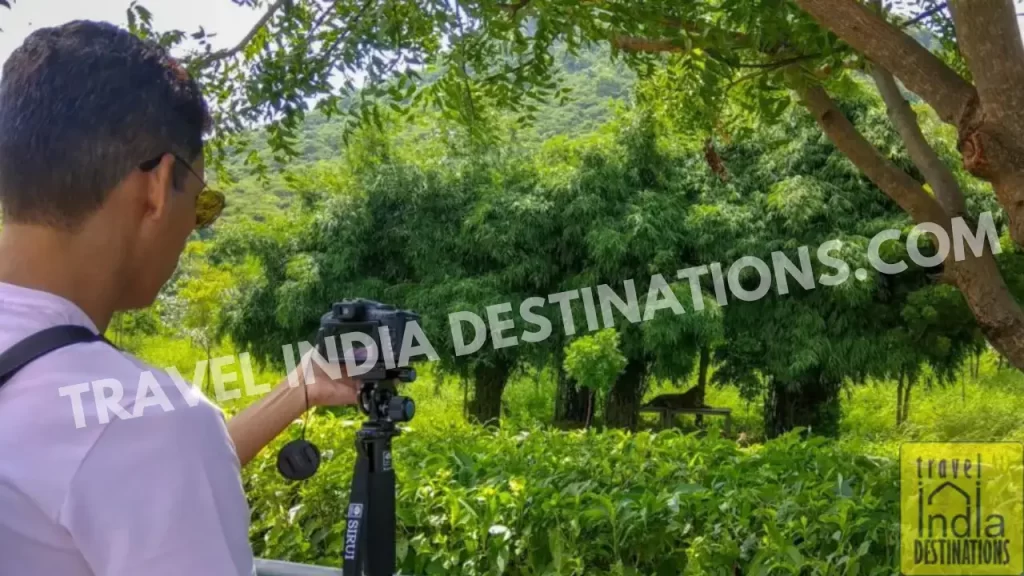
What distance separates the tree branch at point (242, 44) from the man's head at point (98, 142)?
5.65ft

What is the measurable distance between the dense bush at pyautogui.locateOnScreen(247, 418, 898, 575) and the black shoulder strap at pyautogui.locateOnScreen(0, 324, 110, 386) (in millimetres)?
1105

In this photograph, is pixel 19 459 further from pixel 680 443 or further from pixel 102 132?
pixel 680 443

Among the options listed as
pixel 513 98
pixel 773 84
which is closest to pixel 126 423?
pixel 773 84

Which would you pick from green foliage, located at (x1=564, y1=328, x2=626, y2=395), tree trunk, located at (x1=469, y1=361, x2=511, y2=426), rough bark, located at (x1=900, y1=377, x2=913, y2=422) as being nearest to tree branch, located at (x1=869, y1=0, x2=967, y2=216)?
green foliage, located at (x1=564, y1=328, x2=626, y2=395)

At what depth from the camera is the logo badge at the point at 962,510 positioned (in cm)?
134

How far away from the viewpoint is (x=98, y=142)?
1.60ft

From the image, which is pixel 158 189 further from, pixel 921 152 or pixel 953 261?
pixel 921 152

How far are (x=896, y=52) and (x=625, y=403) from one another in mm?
6570

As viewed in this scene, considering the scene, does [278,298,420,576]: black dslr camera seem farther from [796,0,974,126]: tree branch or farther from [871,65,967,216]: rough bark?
[871,65,967,216]: rough bark

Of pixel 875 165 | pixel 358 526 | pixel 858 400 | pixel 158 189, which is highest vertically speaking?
pixel 875 165

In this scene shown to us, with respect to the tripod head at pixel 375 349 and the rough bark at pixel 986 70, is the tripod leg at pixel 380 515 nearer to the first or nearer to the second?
the tripod head at pixel 375 349

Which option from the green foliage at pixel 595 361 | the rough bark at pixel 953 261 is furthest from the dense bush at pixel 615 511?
the green foliage at pixel 595 361

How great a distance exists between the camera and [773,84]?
79.1 inches

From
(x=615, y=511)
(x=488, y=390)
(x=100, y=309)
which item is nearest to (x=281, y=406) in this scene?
(x=100, y=309)
